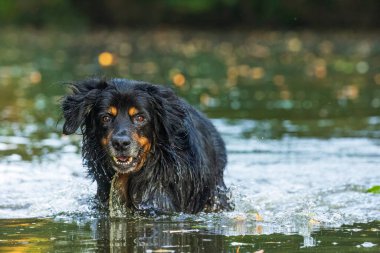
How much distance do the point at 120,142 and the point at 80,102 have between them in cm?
77

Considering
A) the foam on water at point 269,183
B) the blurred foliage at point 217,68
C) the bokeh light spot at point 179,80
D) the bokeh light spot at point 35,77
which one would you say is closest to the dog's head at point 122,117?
the foam on water at point 269,183

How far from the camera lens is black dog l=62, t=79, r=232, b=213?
8242 millimetres

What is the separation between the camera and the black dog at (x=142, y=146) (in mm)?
8242

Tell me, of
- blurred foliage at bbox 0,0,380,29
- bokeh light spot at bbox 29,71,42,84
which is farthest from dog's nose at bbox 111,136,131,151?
blurred foliage at bbox 0,0,380,29

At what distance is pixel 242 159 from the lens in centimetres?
1183

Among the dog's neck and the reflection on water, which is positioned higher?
the dog's neck

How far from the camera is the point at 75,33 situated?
133 ft

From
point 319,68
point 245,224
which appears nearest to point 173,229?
point 245,224

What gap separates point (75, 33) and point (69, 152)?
28.9 metres

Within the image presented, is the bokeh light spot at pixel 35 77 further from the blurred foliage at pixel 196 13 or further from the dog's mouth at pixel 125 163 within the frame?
the blurred foliage at pixel 196 13

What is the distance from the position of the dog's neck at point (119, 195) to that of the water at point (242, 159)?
0.18 m

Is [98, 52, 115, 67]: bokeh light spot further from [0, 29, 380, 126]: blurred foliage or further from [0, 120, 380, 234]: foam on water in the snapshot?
[0, 120, 380, 234]: foam on water

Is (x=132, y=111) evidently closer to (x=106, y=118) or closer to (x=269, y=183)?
(x=106, y=118)

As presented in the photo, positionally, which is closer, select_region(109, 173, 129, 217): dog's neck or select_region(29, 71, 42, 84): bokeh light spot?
select_region(109, 173, 129, 217): dog's neck
